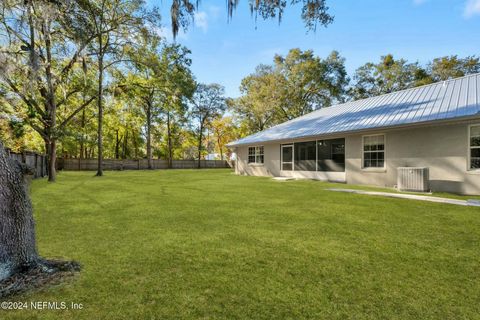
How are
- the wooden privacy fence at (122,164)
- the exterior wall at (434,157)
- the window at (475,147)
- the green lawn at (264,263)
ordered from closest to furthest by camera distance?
the green lawn at (264,263) → the window at (475,147) → the exterior wall at (434,157) → the wooden privacy fence at (122,164)

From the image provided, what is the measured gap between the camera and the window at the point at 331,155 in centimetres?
1084

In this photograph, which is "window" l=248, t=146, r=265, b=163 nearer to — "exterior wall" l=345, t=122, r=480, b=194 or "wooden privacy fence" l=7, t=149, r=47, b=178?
"exterior wall" l=345, t=122, r=480, b=194

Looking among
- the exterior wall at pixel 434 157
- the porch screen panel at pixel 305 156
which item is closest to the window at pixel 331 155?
the porch screen panel at pixel 305 156

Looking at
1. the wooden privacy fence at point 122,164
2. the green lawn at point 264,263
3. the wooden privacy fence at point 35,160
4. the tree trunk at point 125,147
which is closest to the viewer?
the green lawn at point 264,263

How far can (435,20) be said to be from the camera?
427 inches

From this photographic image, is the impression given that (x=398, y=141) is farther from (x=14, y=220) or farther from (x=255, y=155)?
(x=14, y=220)

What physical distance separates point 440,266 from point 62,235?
4.72 metres

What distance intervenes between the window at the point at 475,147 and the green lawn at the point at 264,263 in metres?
3.84

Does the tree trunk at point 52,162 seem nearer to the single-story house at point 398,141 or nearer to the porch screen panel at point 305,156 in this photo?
the single-story house at point 398,141

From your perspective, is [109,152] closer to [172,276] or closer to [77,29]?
[77,29]

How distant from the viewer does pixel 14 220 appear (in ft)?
6.49

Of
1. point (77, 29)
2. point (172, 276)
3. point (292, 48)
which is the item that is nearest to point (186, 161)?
point (292, 48)

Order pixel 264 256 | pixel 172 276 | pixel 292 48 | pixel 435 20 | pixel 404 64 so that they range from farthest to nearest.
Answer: pixel 292 48 < pixel 404 64 < pixel 435 20 < pixel 264 256 < pixel 172 276

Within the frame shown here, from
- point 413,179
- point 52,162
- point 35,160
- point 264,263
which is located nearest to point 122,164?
point 35,160
